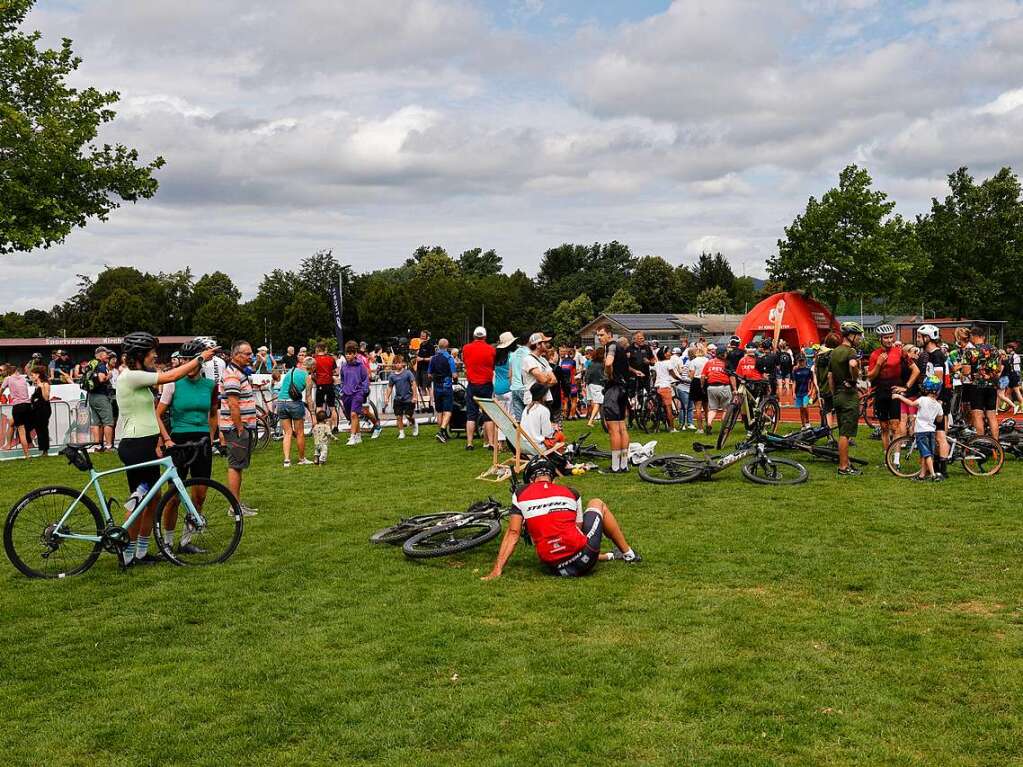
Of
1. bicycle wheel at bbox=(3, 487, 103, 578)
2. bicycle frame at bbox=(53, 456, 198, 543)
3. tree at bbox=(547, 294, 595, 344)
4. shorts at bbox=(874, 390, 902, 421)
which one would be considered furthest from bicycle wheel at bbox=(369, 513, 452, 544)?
tree at bbox=(547, 294, 595, 344)

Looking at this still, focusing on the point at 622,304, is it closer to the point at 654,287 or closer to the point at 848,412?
the point at 654,287

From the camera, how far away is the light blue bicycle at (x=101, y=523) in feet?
23.9

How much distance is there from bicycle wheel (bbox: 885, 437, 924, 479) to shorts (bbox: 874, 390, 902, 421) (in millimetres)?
649

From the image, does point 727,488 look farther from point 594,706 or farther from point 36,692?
point 36,692

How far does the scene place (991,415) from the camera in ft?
44.0

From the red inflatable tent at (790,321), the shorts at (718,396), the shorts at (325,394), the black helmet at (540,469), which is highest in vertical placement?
the red inflatable tent at (790,321)

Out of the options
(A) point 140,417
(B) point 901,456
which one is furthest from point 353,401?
(B) point 901,456

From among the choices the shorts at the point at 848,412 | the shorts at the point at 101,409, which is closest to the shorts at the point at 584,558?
the shorts at the point at 848,412

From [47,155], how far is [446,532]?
60.8 ft

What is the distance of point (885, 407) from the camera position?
12.4m

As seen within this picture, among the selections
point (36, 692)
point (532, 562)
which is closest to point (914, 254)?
point (532, 562)

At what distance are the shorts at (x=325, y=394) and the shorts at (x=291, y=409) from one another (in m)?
1.49

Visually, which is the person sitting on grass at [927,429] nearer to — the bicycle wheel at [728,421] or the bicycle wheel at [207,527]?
the bicycle wheel at [728,421]

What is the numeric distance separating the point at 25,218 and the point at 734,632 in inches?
835
